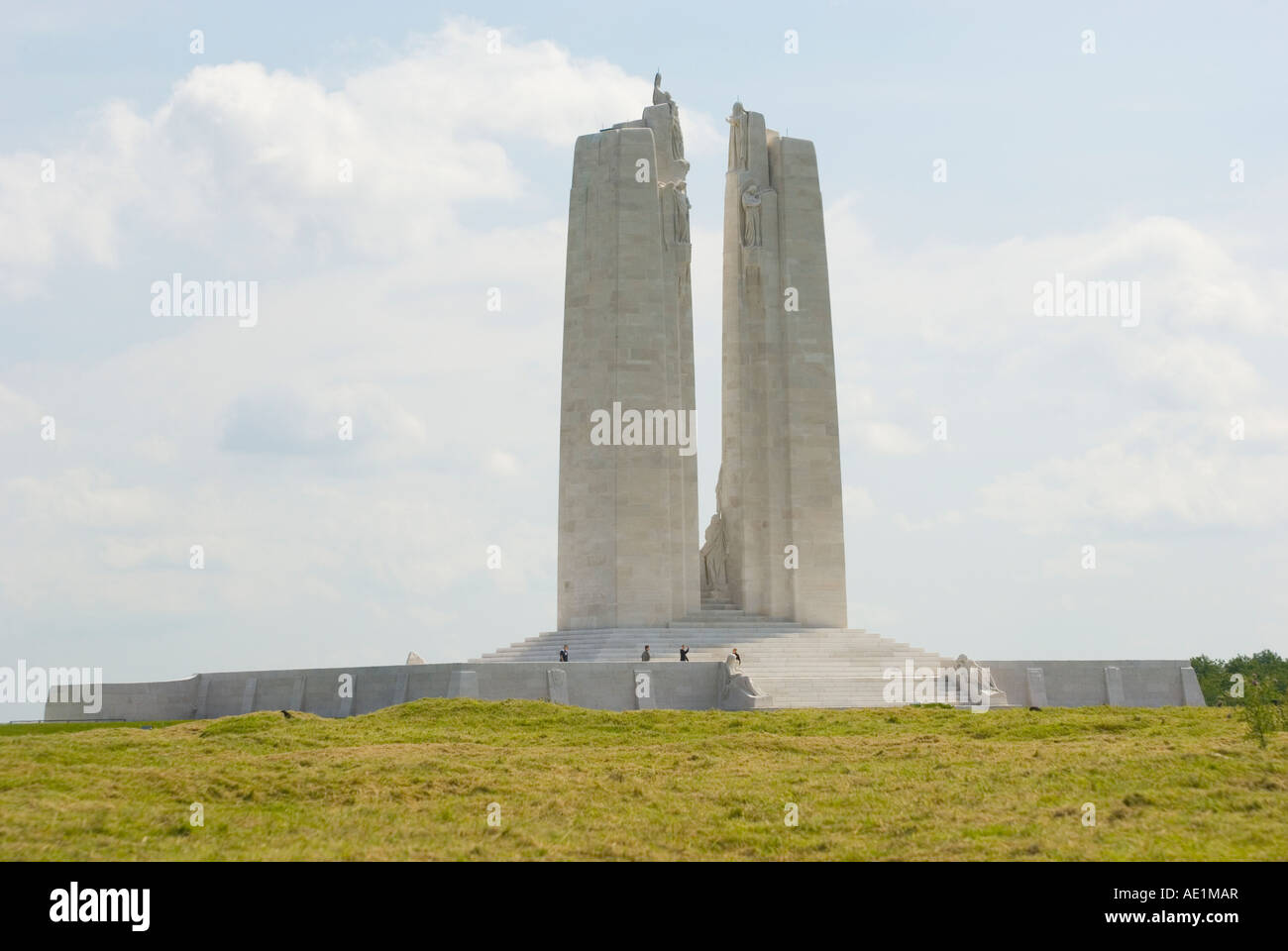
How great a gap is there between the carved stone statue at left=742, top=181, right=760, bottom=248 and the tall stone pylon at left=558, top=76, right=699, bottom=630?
213cm

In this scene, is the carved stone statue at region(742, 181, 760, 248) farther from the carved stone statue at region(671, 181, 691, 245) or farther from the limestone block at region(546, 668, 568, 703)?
the limestone block at region(546, 668, 568, 703)

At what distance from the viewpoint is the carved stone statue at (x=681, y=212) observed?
40.5 metres

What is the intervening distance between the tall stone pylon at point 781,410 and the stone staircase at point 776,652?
2007mm

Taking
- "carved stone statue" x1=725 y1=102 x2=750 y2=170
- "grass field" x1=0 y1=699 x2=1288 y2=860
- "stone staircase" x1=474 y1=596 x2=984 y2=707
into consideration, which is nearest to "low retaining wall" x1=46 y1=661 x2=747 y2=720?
"stone staircase" x1=474 y1=596 x2=984 y2=707

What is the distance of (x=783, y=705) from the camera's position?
30000 millimetres

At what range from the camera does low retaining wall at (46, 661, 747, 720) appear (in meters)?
29.6

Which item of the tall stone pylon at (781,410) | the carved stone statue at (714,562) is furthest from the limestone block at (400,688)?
the carved stone statue at (714,562)

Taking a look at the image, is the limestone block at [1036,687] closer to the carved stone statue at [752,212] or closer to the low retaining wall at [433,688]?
the low retaining wall at [433,688]

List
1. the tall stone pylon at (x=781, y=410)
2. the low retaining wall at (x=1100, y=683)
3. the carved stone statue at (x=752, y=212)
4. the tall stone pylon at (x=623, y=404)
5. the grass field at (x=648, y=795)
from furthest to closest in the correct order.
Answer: the carved stone statue at (x=752, y=212), the tall stone pylon at (x=781, y=410), the tall stone pylon at (x=623, y=404), the low retaining wall at (x=1100, y=683), the grass field at (x=648, y=795)

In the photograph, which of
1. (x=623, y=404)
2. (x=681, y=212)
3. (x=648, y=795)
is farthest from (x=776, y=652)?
(x=648, y=795)

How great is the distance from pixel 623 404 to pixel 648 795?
22.7 metres

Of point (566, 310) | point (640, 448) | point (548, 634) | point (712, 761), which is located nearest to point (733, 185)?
point (566, 310)
